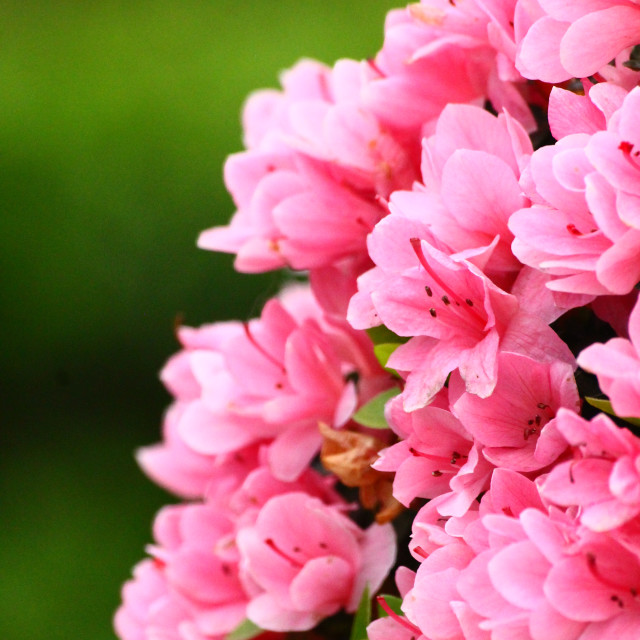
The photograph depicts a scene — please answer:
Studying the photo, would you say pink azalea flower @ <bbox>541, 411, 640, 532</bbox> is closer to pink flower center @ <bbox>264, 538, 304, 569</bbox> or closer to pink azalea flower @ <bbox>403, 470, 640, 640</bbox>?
pink azalea flower @ <bbox>403, 470, 640, 640</bbox>

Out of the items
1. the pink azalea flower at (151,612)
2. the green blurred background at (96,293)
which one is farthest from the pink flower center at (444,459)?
the green blurred background at (96,293)

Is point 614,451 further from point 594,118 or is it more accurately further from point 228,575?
point 228,575

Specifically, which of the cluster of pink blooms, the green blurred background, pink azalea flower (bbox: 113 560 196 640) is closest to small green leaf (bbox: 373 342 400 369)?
the cluster of pink blooms

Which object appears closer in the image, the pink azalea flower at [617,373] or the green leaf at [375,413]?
the pink azalea flower at [617,373]

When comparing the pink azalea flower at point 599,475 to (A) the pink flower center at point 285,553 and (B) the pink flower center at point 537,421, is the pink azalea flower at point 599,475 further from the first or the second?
(A) the pink flower center at point 285,553

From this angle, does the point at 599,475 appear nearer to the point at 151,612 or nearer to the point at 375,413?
the point at 375,413

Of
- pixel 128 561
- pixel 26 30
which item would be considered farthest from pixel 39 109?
pixel 128 561
